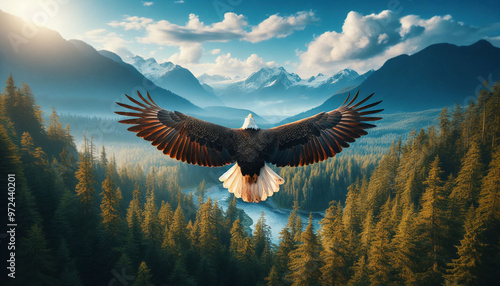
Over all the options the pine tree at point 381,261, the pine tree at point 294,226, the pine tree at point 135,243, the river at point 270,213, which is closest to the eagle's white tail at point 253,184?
the pine tree at point 381,261

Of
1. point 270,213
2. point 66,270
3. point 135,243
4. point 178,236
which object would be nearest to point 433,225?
point 178,236

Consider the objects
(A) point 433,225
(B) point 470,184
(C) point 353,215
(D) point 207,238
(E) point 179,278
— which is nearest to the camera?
(A) point 433,225

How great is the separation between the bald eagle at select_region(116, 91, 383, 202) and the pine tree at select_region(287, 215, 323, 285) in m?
20.0

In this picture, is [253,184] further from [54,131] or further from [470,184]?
[54,131]

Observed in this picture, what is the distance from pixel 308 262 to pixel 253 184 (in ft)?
73.2

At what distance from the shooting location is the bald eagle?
22.5ft

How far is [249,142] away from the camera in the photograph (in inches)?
272

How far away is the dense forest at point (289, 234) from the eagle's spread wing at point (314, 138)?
2033 cm

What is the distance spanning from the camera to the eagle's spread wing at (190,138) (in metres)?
6.85

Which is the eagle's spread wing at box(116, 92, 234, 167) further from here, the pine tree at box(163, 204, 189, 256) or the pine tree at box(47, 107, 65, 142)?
the pine tree at box(47, 107, 65, 142)

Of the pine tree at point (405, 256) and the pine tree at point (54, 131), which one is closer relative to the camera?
the pine tree at point (405, 256)

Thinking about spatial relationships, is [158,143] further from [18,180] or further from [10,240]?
[18,180]

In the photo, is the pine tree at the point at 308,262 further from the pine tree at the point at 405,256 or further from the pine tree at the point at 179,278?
the pine tree at the point at 179,278

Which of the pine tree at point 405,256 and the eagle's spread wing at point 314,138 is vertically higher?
the eagle's spread wing at point 314,138
